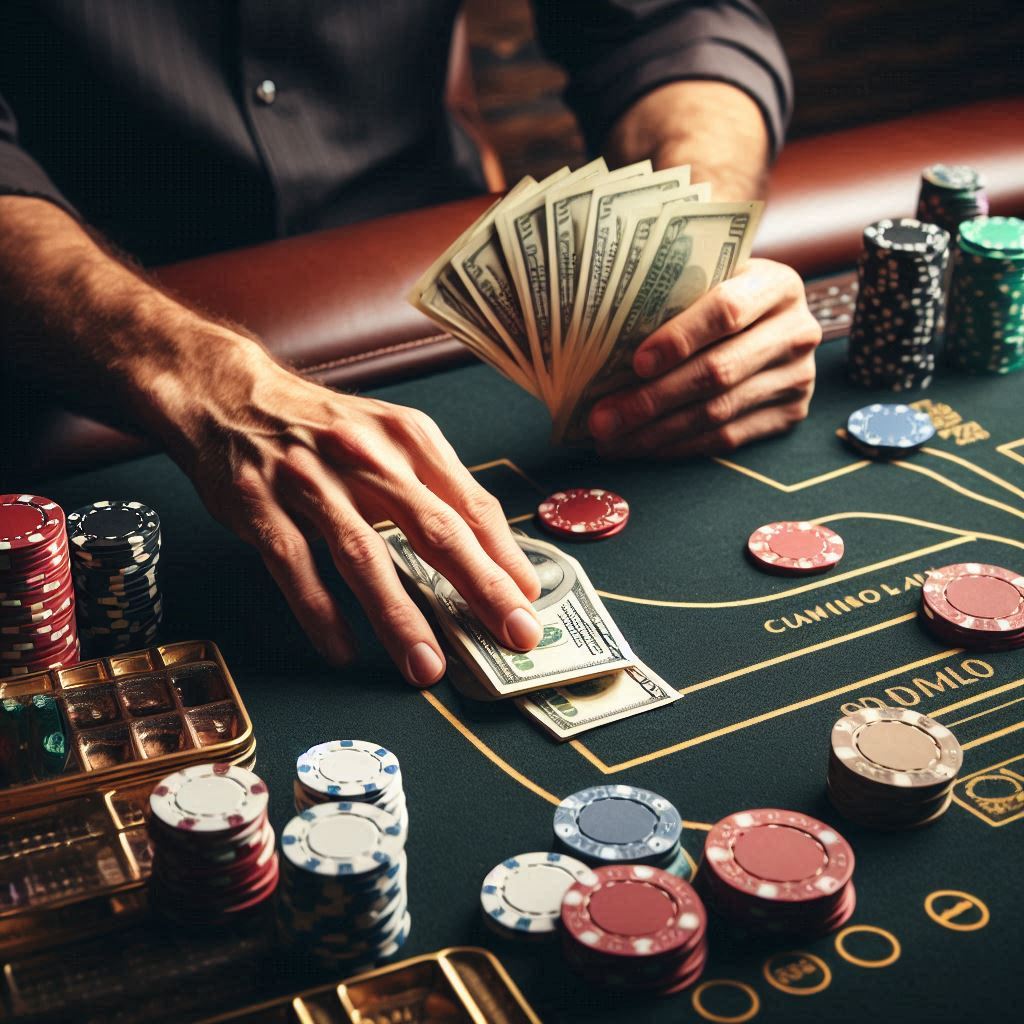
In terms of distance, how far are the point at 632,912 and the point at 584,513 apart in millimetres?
907

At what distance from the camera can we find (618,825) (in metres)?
1.48

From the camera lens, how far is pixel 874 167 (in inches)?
123

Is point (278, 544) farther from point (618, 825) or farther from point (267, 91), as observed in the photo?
point (267, 91)

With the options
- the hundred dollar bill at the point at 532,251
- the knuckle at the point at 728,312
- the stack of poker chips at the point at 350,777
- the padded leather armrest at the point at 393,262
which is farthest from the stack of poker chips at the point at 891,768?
the padded leather armrest at the point at 393,262

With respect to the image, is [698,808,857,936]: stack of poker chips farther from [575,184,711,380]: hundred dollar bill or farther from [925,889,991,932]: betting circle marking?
[575,184,711,380]: hundred dollar bill

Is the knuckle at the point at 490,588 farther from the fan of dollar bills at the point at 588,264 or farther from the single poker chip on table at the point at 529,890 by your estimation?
the fan of dollar bills at the point at 588,264

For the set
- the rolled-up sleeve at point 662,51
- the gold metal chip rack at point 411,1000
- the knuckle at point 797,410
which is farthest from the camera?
the rolled-up sleeve at point 662,51

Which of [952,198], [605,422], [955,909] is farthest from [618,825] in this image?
[952,198]

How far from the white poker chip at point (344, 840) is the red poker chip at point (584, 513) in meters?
0.78

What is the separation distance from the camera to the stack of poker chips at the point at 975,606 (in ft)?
5.91

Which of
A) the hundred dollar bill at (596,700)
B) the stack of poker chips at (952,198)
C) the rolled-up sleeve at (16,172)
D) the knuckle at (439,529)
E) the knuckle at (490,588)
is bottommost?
the hundred dollar bill at (596,700)

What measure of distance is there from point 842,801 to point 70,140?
2377 mm

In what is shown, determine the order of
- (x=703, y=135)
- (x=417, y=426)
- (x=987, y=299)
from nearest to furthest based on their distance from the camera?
1. (x=417, y=426)
2. (x=987, y=299)
3. (x=703, y=135)

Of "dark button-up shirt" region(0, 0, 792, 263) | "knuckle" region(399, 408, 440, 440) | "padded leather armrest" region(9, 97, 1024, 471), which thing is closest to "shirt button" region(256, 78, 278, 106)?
"dark button-up shirt" region(0, 0, 792, 263)
